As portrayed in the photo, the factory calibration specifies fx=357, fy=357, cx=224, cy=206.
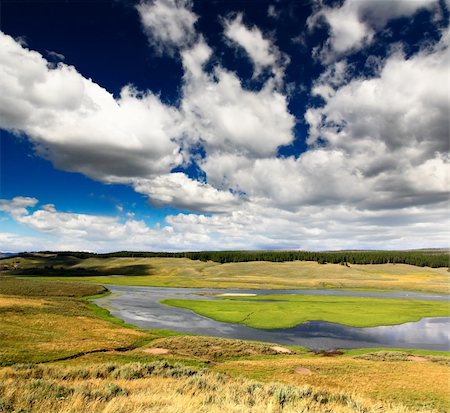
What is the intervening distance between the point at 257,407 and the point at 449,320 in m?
66.3

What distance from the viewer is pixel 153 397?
14.3 meters

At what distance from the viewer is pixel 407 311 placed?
72.1 m

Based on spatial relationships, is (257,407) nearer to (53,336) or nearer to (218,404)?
(218,404)

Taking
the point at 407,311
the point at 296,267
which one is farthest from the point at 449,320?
the point at 296,267

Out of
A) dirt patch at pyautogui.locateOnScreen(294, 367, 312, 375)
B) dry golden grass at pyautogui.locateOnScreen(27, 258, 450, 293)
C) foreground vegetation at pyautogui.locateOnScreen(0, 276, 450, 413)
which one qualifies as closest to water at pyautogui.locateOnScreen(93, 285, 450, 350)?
foreground vegetation at pyautogui.locateOnScreen(0, 276, 450, 413)

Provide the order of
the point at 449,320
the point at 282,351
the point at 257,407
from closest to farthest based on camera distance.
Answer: the point at 257,407 < the point at 282,351 < the point at 449,320

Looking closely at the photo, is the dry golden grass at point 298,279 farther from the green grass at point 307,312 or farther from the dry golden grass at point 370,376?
Result: the dry golden grass at point 370,376

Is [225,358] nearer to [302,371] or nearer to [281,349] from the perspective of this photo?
[281,349]

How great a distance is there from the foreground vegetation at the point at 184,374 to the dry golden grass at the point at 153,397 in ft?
0.16

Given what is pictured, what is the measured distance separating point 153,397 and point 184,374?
37.5 ft

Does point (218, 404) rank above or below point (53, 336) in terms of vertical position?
above

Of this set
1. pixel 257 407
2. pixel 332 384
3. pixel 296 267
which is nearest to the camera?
pixel 257 407

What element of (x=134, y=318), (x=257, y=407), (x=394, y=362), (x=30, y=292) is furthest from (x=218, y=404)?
(x=30, y=292)

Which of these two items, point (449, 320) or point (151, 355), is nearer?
point (151, 355)
